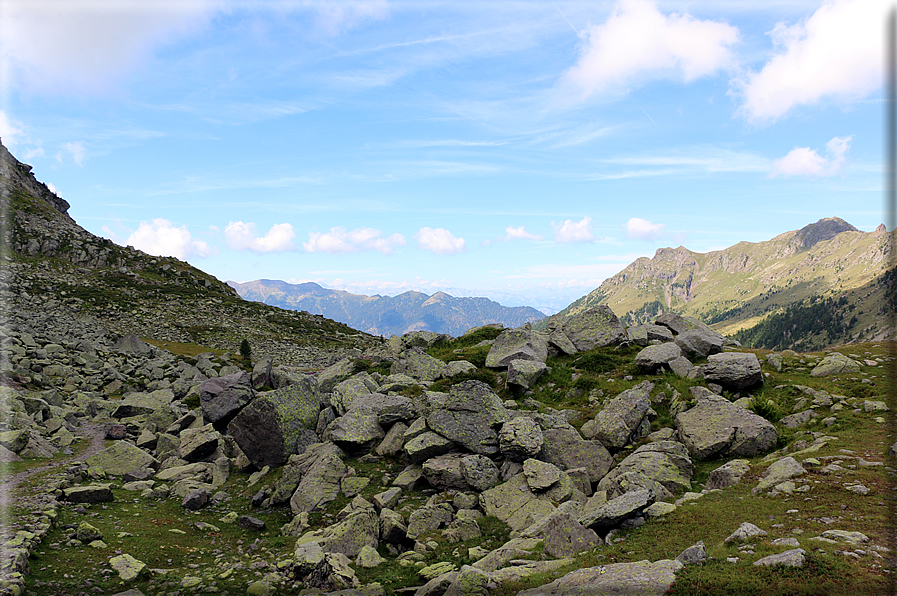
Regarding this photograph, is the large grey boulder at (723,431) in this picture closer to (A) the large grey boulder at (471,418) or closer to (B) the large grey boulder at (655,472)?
(B) the large grey boulder at (655,472)

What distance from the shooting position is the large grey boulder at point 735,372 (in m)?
23.2

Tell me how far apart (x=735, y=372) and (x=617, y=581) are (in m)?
18.7

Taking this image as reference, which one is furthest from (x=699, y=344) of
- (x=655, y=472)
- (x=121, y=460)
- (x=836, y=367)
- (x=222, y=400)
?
(x=121, y=460)

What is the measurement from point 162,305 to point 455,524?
387 ft

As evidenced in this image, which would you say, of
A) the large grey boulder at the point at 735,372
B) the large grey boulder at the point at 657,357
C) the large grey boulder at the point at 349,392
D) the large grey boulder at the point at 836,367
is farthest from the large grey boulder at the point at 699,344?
the large grey boulder at the point at 349,392

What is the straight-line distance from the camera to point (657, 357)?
2719 cm

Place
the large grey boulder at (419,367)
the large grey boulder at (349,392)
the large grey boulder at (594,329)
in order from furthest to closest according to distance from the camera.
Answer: the large grey boulder at (594,329) < the large grey boulder at (419,367) < the large grey boulder at (349,392)

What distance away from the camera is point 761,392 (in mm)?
22906

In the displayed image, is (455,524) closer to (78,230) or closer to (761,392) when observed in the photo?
(761,392)

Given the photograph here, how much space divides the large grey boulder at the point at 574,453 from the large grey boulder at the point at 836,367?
16210 millimetres

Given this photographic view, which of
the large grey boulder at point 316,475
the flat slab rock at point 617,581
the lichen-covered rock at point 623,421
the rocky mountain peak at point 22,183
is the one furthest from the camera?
the rocky mountain peak at point 22,183

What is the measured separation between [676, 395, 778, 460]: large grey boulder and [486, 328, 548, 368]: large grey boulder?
11.8 m

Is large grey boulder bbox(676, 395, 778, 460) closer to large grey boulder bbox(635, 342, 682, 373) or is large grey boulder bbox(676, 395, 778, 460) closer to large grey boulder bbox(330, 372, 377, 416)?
large grey boulder bbox(635, 342, 682, 373)

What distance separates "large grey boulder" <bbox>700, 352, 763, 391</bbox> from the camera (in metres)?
23.2
